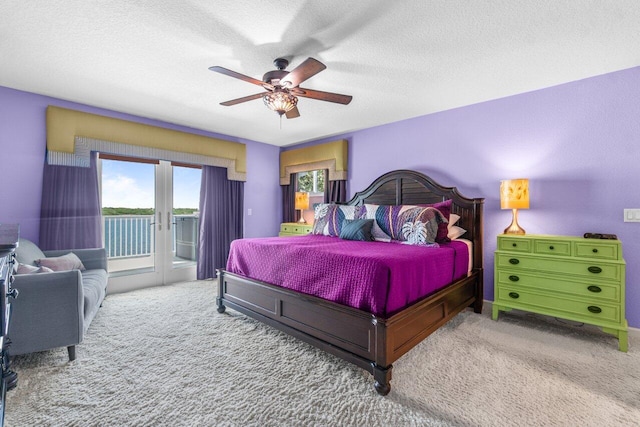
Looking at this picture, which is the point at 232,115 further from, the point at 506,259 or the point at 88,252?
the point at 506,259

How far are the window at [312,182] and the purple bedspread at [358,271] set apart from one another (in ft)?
8.56

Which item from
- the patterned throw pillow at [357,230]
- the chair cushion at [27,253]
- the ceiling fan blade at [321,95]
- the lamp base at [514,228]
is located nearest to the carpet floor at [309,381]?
the chair cushion at [27,253]

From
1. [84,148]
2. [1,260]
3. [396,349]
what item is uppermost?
[84,148]

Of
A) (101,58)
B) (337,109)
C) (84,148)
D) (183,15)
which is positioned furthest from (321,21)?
(84,148)

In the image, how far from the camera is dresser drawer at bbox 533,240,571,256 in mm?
2572

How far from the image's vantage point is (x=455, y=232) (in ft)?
10.7

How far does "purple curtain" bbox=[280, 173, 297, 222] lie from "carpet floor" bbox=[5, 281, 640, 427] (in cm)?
300

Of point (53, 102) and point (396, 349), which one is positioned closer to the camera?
point (396, 349)

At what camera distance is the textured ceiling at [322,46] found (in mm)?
1857

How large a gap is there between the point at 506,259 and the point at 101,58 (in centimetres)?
420

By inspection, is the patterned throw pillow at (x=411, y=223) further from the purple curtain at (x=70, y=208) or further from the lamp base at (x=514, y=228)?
the purple curtain at (x=70, y=208)

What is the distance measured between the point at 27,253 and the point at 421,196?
4.29 meters

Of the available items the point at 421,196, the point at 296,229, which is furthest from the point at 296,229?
the point at 421,196

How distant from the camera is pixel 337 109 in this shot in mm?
3654
